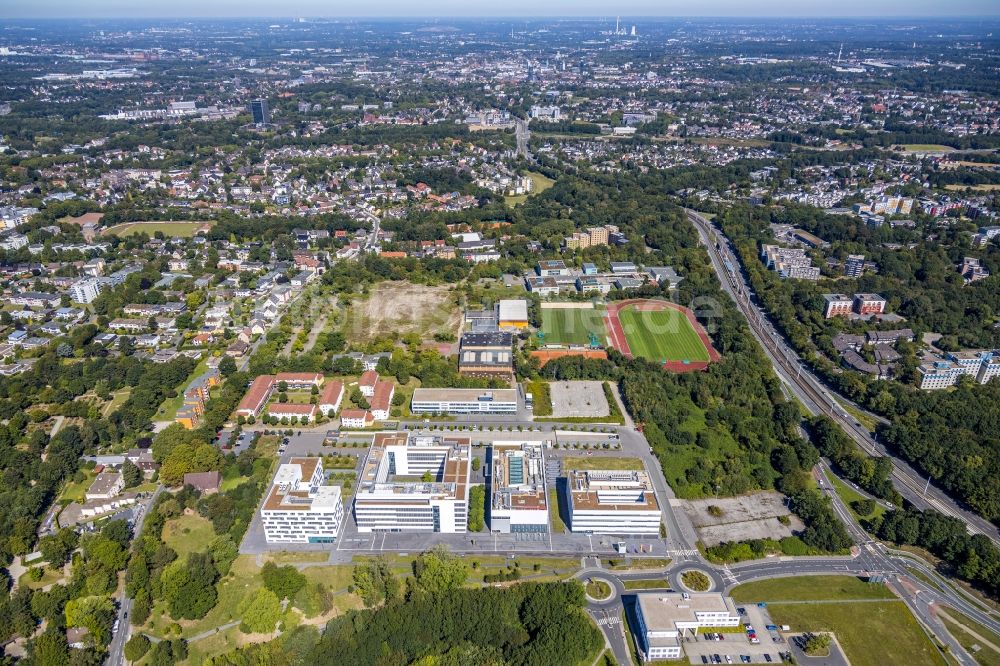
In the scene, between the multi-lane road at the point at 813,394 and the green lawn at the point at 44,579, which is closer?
the green lawn at the point at 44,579

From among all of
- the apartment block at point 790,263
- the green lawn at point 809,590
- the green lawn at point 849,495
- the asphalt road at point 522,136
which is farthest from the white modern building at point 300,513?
the asphalt road at point 522,136

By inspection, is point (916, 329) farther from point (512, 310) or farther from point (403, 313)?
point (403, 313)

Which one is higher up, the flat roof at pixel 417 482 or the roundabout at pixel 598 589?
the flat roof at pixel 417 482

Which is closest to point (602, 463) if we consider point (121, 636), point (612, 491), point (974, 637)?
point (612, 491)

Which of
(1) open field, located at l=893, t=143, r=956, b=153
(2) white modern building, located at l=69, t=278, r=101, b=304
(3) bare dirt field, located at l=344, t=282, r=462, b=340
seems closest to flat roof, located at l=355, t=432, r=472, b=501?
(3) bare dirt field, located at l=344, t=282, r=462, b=340

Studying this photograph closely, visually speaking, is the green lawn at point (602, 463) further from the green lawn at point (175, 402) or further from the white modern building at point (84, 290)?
the white modern building at point (84, 290)

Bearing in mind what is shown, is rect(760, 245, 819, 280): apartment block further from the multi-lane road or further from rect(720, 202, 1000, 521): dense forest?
the multi-lane road

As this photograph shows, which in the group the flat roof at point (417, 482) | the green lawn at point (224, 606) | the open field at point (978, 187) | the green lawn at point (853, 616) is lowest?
the green lawn at point (853, 616)
